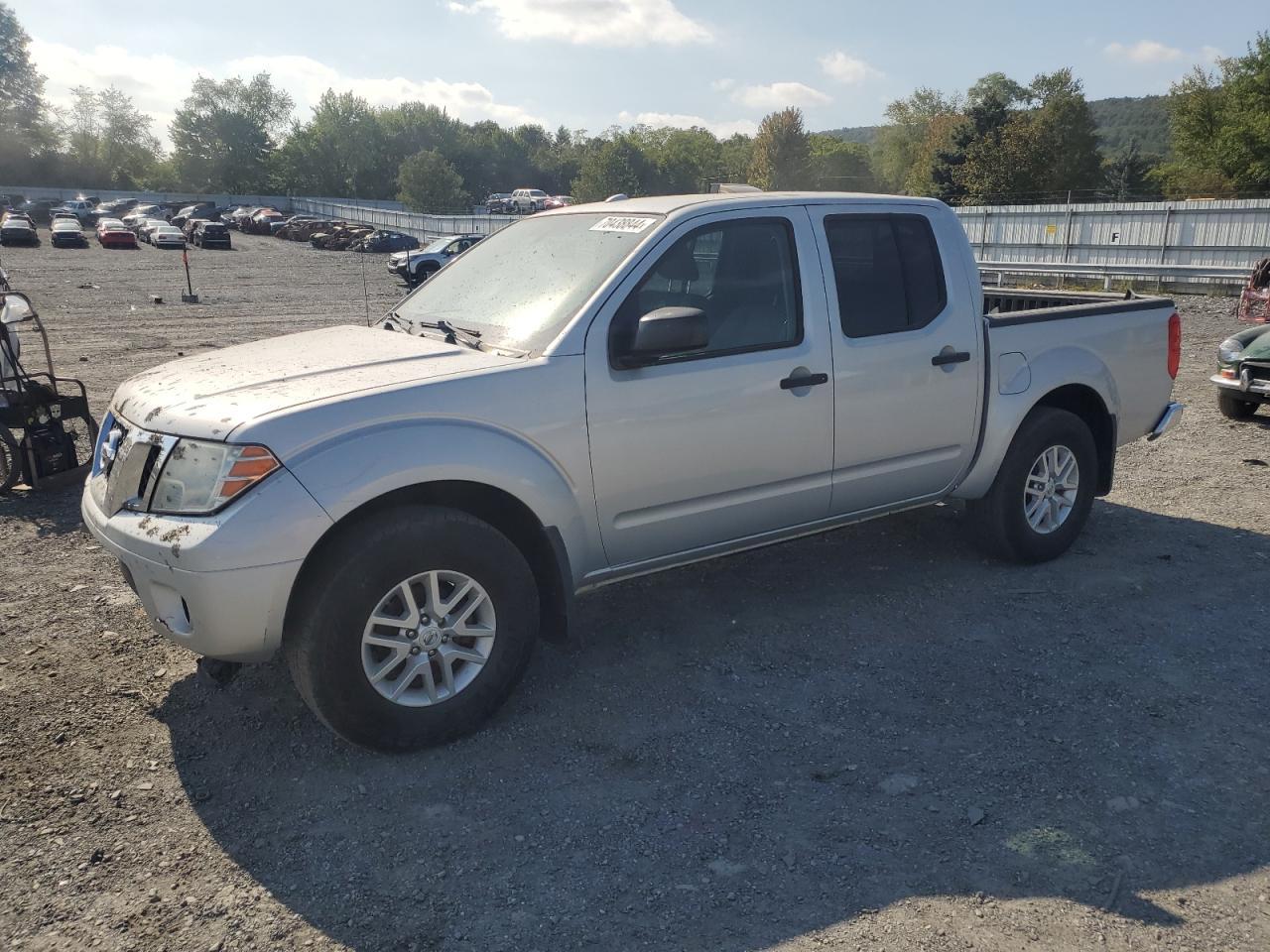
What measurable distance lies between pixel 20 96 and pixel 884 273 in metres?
124

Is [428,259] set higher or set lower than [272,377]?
higher

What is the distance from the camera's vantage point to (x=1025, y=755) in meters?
3.53

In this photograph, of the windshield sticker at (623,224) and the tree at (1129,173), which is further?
the tree at (1129,173)

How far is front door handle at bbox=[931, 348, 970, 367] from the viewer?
4.73m

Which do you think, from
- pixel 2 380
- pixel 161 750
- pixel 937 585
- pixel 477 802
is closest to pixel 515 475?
pixel 477 802

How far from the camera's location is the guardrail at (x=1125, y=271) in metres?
23.1

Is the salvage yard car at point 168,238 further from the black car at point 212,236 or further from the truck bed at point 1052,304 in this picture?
the truck bed at point 1052,304

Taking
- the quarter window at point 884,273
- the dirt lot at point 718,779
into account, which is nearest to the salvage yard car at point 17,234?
the dirt lot at point 718,779

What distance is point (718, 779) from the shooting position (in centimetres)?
340

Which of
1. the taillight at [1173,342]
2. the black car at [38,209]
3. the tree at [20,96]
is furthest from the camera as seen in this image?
the tree at [20,96]

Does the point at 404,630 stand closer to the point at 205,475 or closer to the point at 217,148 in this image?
the point at 205,475

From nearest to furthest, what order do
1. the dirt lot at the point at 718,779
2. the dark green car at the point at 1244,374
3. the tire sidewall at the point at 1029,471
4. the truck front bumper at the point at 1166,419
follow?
1. the dirt lot at the point at 718,779
2. the tire sidewall at the point at 1029,471
3. the truck front bumper at the point at 1166,419
4. the dark green car at the point at 1244,374

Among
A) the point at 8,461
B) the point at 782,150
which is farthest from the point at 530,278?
the point at 782,150

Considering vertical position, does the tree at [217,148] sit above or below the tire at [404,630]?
above
